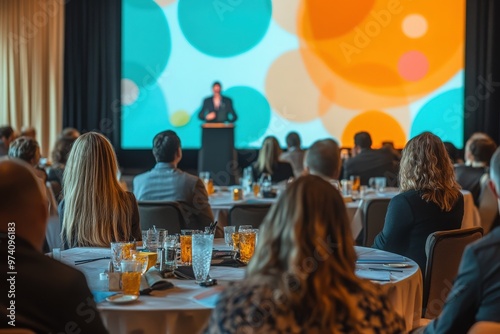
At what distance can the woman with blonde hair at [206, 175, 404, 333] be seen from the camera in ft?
5.56

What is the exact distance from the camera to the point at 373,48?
1112 cm

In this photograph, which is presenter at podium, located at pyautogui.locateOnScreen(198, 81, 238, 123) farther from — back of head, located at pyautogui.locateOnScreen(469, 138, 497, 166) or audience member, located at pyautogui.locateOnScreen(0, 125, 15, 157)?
back of head, located at pyautogui.locateOnScreen(469, 138, 497, 166)

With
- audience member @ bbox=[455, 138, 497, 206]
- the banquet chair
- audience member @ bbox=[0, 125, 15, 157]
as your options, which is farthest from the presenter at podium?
the banquet chair

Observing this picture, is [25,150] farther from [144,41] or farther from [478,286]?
[144,41]

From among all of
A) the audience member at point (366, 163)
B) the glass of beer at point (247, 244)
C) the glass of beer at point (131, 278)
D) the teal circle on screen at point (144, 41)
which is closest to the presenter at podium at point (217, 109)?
the teal circle on screen at point (144, 41)

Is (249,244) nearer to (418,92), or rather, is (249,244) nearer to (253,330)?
(253,330)

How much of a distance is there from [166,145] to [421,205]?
198 cm

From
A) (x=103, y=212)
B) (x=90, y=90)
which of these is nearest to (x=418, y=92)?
(x=90, y=90)

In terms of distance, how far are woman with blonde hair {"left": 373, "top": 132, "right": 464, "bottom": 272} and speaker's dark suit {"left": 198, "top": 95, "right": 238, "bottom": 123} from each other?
21.9 feet

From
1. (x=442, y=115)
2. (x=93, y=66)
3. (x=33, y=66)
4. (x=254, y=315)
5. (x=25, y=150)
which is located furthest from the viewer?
(x=93, y=66)

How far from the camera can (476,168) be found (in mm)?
6695

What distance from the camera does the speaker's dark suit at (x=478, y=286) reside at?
200 centimetres

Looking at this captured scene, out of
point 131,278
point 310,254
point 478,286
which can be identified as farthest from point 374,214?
point 310,254

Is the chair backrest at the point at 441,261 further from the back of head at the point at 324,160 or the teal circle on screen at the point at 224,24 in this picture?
the teal circle on screen at the point at 224,24
